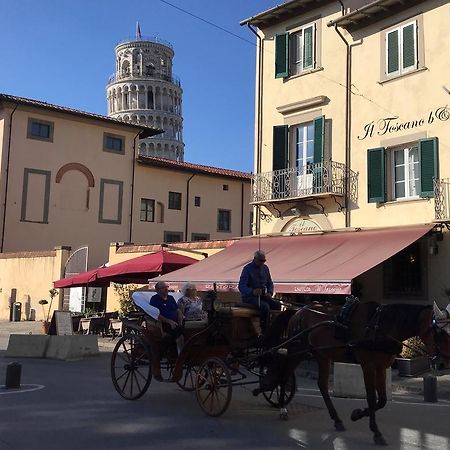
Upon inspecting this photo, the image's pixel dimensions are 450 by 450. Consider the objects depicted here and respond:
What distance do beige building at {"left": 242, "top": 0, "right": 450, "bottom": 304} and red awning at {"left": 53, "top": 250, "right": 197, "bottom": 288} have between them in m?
3.04

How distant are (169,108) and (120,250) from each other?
7233cm

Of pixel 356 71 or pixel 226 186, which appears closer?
pixel 356 71

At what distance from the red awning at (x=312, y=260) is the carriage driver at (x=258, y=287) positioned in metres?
4.33

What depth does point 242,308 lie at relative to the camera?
27.4 ft

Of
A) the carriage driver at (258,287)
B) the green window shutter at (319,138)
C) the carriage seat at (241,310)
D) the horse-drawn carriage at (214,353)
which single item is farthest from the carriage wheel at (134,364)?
the green window shutter at (319,138)

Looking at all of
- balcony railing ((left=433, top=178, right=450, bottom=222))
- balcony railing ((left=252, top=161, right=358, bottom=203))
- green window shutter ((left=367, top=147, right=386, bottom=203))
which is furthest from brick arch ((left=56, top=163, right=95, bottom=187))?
balcony railing ((left=433, top=178, right=450, bottom=222))

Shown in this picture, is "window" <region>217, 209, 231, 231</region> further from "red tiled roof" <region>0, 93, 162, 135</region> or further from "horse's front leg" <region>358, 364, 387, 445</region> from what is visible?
"horse's front leg" <region>358, 364, 387, 445</region>

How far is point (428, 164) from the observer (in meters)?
15.1

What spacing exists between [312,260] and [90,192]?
912 inches

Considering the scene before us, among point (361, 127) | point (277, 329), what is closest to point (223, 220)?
point (361, 127)

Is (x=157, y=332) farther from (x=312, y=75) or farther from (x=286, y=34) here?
(x=286, y=34)

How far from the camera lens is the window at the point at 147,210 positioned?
3744cm

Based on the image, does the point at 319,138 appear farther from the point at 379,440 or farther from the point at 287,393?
the point at 379,440

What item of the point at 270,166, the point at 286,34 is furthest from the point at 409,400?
the point at 286,34
